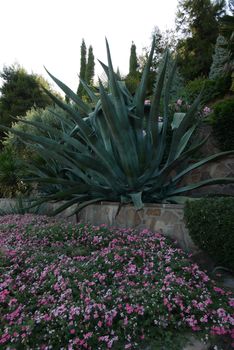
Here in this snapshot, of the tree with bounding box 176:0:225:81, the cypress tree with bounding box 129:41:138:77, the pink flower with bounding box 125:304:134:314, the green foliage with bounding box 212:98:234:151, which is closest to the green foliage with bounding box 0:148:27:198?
the green foliage with bounding box 212:98:234:151

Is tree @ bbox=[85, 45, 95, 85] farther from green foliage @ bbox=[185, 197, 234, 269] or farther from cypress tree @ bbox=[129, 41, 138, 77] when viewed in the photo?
green foliage @ bbox=[185, 197, 234, 269]

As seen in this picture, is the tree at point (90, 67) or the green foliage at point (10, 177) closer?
the green foliage at point (10, 177)

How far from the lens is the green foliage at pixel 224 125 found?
4.89 meters

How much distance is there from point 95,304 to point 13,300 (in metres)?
0.56

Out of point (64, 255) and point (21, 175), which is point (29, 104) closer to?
point (21, 175)

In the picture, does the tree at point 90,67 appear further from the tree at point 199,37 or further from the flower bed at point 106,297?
the flower bed at point 106,297

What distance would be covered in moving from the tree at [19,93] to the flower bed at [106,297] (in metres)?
12.6

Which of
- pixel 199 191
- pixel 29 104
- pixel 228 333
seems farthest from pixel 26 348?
pixel 29 104

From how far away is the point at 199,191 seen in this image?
4.39m

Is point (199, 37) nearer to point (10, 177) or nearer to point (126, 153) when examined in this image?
point (10, 177)

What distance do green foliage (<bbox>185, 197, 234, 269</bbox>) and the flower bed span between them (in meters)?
0.25

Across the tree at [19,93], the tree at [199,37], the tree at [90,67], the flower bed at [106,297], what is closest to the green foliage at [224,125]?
the flower bed at [106,297]

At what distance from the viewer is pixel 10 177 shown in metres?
6.79

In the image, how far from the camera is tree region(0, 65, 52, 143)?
14.4 metres
